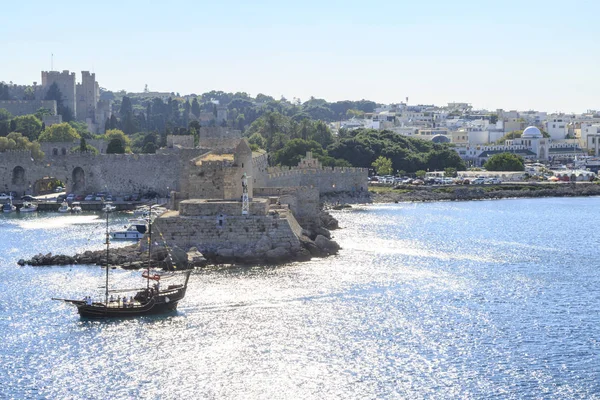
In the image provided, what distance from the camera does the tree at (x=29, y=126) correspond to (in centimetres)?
8902

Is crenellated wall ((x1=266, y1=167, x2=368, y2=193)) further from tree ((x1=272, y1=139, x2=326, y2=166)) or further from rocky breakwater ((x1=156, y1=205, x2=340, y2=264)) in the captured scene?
rocky breakwater ((x1=156, y1=205, x2=340, y2=264))

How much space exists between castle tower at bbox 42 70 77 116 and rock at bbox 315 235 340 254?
77806 mm

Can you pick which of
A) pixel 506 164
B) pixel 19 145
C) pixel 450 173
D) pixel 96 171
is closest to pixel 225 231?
pixel 96 171

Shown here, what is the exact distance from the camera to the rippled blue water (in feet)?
78.1

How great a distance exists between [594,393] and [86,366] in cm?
1115

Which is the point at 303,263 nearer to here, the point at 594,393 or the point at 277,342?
the point at 277,342

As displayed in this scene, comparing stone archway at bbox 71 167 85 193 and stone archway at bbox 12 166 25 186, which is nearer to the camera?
stone archway at bbox 71 167 85 193

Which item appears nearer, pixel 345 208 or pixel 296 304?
pixel 296 304

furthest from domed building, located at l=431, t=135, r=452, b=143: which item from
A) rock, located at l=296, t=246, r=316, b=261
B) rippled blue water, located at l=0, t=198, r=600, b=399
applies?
rock, located at l=296, t=246, r=316, b=261

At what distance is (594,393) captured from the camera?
2342 cm

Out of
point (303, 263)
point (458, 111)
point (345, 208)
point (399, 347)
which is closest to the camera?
point (399, 347)

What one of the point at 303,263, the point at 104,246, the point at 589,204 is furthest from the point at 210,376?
the point at 589,204

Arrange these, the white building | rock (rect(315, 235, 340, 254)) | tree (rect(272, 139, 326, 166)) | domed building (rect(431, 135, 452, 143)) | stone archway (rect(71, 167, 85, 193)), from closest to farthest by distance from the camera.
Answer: rock (rect(315, 235, 340, 254)) < stone archway (rect(71, 167, 85, 193)) < tree (rect(272, 139, 326, 166)) < domed building (rect(431, 135, 452, 143)) < the white building

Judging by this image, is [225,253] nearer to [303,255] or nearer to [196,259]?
[196,259]
